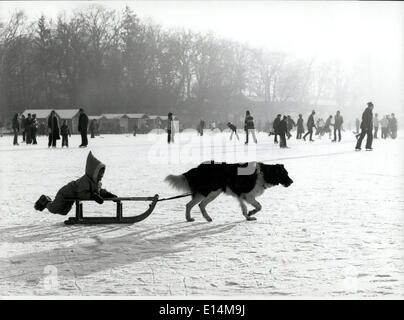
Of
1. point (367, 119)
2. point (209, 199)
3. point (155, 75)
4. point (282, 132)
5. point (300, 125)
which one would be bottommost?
point (209, 199)

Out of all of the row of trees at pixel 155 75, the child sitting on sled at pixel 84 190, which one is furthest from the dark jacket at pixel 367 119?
the row of trees at pixel 155 75

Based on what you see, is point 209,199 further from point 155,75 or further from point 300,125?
point 155,75

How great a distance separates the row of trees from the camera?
49438mm

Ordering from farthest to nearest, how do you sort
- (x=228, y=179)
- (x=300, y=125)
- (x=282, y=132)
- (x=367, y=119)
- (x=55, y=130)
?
(x=300, y=125), (x=55, y=130), (x=282, y=132), (x=367, y=119), (x=228, y=179)

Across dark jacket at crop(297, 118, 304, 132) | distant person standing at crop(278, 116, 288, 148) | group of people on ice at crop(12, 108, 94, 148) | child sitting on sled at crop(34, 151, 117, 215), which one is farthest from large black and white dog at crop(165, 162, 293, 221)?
dark jacket at crop(297, 118, 304, 132)

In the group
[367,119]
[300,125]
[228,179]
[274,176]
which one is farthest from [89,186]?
[300,125]

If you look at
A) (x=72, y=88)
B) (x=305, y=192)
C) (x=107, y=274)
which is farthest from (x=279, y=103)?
(x=107, y=274)

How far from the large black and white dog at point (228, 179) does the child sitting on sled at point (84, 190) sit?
28.1 inches

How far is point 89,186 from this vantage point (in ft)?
18.6

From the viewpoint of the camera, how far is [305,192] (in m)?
8.56

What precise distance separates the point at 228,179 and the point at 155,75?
173ft

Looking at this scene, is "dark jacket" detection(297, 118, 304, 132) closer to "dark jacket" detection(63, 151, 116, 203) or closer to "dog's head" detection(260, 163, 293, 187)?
"dog's head" detection(260, 163, 293, 187)

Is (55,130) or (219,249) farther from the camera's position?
(55,130)

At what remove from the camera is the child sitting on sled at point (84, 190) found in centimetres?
559
